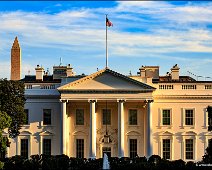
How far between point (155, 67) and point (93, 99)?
32.8ft

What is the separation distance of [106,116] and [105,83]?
3.71 metres

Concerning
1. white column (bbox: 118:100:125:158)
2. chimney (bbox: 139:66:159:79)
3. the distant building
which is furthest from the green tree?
chimney (bbox: 139:66:159:79)

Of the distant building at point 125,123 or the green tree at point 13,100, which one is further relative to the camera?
the distant building at point 125,123

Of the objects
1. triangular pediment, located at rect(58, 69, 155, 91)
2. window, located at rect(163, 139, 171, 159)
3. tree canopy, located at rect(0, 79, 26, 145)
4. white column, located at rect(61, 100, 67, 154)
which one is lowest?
window, located at rect(163, 139, 171, 159)

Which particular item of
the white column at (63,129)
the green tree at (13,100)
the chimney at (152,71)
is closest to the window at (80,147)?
the white column at (63,129)

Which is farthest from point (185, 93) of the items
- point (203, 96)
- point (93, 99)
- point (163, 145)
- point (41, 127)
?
point (41, 127)

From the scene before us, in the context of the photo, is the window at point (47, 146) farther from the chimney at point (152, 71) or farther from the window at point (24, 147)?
the chimney at point (152, 71)

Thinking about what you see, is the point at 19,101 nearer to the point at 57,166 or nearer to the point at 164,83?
the point at 57,166

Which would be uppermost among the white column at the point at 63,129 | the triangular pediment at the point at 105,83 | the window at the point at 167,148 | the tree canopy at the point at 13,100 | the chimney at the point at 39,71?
the chimney at the point at 39,71

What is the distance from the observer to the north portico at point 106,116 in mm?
56031

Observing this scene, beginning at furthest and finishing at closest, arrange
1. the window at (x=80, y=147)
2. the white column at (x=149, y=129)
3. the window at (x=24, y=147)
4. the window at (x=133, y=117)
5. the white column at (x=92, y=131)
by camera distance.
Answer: the window at (x=24, y=147) → the window at (x=80, y=147) → the window at (x=133, y=117) → the white column at (x=92, y=131) → the white column at (x=149, y=129)

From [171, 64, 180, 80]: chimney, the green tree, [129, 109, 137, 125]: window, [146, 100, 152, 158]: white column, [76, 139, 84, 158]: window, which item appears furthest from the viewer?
[171, 64, 180, 80]: chimney

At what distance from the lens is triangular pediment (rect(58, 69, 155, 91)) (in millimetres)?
56031

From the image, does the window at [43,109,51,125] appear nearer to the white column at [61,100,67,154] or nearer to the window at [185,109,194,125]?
the white column at [61,100,67,154]
